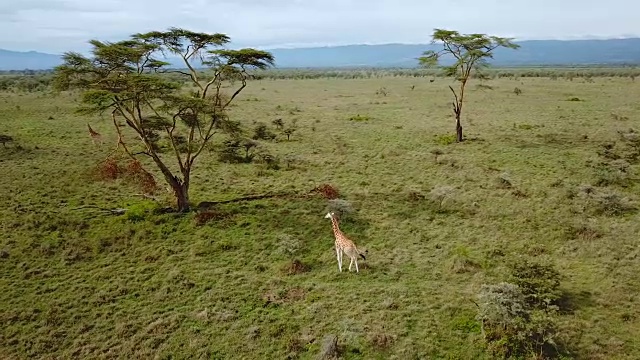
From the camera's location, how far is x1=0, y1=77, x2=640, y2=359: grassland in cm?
1188

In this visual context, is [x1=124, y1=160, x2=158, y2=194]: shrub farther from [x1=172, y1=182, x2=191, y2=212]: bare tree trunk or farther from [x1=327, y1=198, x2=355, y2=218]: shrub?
[x1=327, y1=198, x2=355, y2=218]: shrub

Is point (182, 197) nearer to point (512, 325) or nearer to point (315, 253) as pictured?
point (315, 253)

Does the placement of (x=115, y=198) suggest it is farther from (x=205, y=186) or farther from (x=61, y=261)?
(x=61, y=261)

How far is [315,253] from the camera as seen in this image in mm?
16406

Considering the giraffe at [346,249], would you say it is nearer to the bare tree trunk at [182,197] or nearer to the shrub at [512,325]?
the shrub at [512,325]

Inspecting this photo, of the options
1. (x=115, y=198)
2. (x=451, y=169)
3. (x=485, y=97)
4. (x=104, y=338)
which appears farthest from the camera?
(x=485, y=97)

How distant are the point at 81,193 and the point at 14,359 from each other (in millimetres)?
11761

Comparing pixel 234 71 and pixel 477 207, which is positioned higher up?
pixel 234 71

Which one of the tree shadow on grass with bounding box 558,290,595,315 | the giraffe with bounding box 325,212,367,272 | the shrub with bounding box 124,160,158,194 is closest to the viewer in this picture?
the tree shadow on grass with bounding box 558,290,595,315

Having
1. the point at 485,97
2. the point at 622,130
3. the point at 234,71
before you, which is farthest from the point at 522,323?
the point at 485,97

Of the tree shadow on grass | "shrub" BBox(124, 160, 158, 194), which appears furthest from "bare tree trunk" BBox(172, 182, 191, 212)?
the tree shadow on grass

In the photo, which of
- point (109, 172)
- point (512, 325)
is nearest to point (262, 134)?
point (109, 172)

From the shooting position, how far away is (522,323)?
11641mm

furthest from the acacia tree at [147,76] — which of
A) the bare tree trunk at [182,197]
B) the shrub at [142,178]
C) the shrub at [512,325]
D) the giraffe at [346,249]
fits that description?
the shrub at [512,325]
